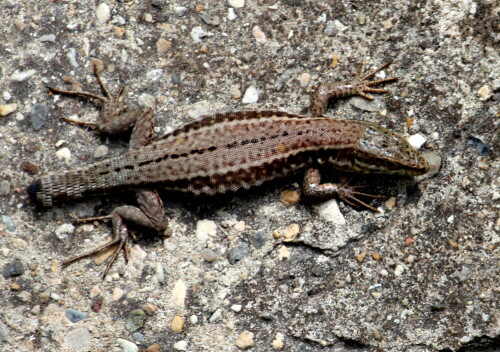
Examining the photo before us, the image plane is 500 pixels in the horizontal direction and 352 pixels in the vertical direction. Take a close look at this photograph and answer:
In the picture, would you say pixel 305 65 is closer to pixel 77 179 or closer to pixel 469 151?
pixel 469 151

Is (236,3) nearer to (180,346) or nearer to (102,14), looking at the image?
(102,14)

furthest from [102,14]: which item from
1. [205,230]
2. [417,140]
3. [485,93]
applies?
[485,93]

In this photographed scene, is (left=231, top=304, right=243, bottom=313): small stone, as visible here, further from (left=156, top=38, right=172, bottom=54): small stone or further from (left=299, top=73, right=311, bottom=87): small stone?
(left=156, top=38, right=172, bottom=54): small stone

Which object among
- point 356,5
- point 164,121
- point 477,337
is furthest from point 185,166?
point 477,337

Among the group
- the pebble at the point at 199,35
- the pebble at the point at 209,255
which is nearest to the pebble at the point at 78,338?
the pebble at the point at 209,255

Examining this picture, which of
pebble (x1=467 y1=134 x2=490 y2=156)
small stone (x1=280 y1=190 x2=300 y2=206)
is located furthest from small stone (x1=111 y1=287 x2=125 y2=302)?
pebble (x1=467 y1=134 x2=490 y2=156)
